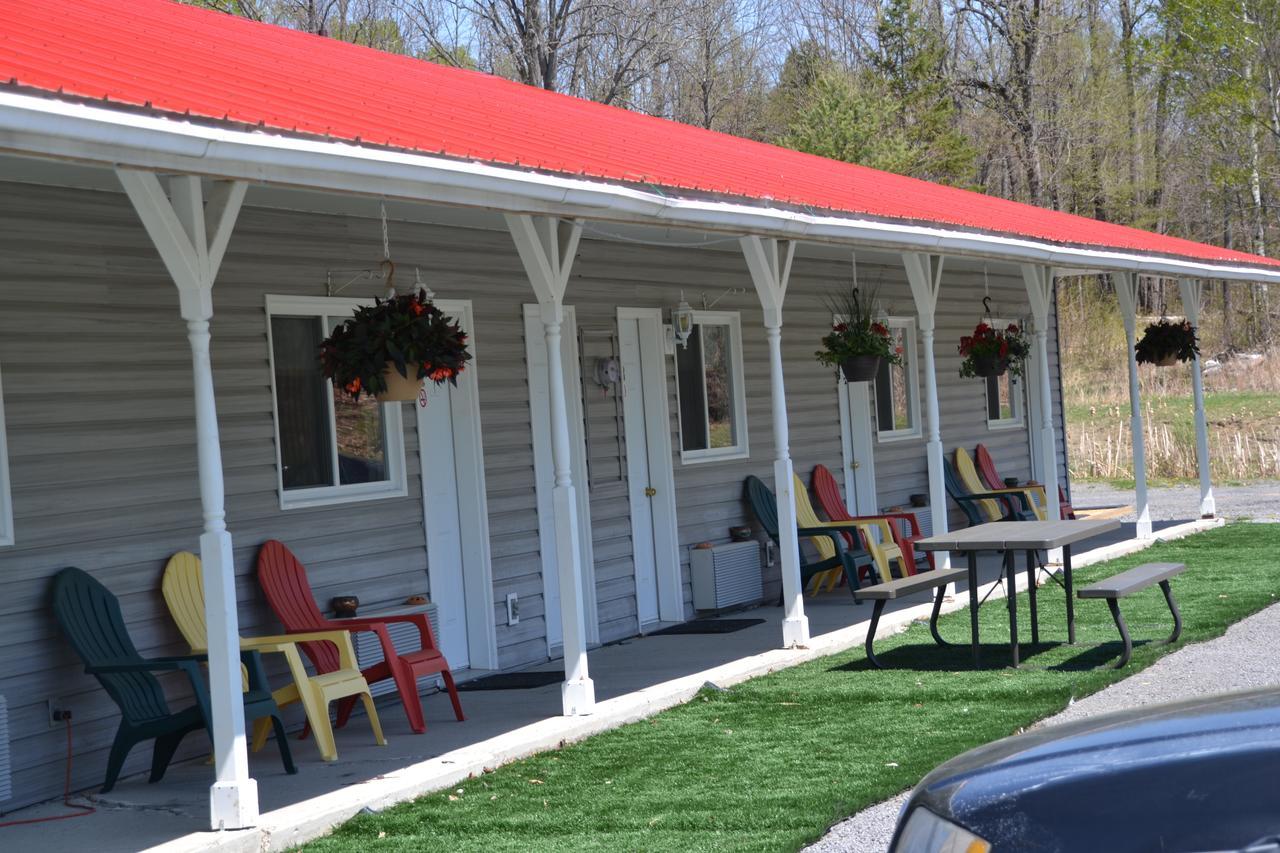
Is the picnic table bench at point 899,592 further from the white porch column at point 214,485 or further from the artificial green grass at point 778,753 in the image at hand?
the white porch column at point 214,485

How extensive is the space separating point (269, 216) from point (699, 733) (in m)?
3.43

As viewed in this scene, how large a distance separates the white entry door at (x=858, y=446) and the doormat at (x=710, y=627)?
287cm

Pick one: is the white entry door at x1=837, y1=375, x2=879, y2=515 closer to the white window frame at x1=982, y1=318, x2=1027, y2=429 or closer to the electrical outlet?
the white window frame at x1=982, y1=318, x2=1027, y2=429

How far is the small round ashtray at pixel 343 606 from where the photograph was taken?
Answer: 312 inches

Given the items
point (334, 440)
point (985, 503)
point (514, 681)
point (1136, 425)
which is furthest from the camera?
point (985, 503)

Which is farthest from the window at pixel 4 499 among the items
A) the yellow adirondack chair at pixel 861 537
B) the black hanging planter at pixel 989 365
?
the black hanging planter at pixel 989 365

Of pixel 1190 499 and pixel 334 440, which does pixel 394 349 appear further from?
pixel 1190 499

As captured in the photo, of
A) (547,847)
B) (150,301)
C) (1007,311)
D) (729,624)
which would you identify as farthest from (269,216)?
(1007,311)

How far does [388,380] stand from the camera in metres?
6.79

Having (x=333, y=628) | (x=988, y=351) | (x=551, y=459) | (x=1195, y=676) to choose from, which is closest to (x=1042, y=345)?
(x=988, y=351)

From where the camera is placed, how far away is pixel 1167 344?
1473 centimetres

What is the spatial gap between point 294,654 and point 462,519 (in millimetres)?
2401

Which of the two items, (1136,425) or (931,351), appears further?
(1136,425)

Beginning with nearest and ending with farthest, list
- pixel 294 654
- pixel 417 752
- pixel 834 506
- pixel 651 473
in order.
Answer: pixel 294 654 < pixel 417 752 < pixel 651 473 < pixel 834 506
